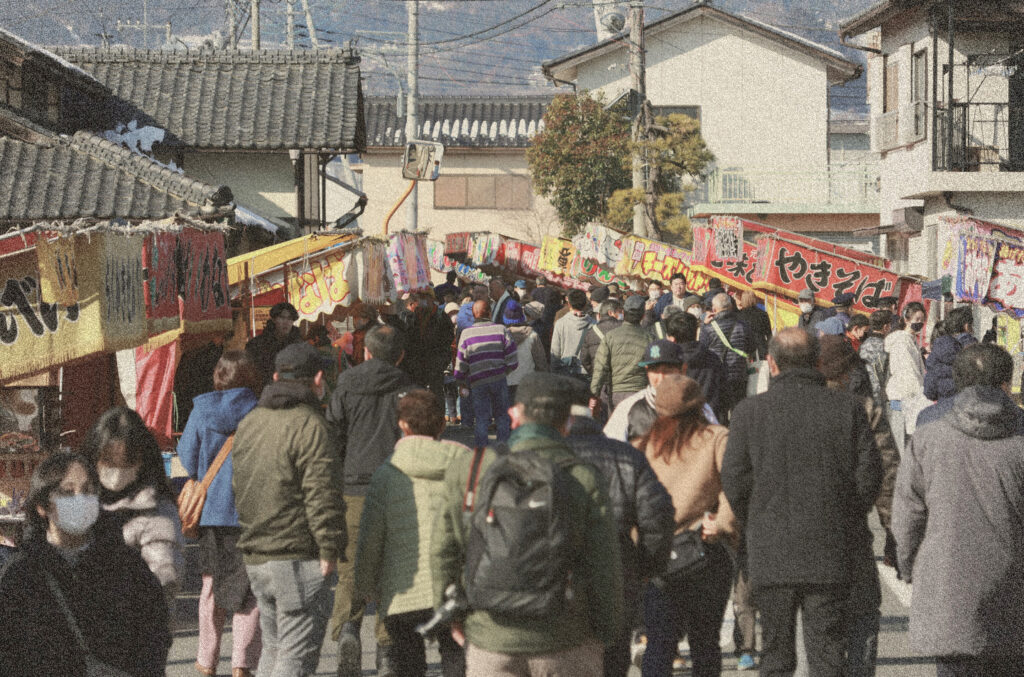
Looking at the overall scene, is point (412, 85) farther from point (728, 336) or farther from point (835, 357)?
point (835, 357)

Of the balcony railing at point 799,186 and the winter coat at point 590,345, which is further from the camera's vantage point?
the balcony railing at point 799,186

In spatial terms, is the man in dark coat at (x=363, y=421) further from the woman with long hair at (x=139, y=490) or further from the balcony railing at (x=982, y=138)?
the balcony railing at (x=982, y=138)

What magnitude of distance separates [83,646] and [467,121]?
40.7m

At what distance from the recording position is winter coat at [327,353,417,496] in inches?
299

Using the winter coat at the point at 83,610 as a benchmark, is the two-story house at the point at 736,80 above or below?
above

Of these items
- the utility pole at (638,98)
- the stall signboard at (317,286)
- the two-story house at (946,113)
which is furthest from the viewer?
the utility pole at (638,98)

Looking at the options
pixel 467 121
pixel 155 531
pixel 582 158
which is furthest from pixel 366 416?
pixel 467 121

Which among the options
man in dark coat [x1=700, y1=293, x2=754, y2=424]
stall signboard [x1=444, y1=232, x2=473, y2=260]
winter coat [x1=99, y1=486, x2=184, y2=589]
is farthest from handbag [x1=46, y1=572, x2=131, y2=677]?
stall signboard [x1=444, y1=232, x2=473, y2=260]

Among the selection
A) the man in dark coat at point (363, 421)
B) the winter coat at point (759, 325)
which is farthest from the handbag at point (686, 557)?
the winter coat at point (759, 325)

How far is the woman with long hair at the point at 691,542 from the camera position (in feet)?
19.9

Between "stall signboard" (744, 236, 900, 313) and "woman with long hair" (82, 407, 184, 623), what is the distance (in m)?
14.6

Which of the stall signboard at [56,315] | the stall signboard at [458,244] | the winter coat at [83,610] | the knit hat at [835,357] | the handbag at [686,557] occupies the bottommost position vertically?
the handbag at [686,557]

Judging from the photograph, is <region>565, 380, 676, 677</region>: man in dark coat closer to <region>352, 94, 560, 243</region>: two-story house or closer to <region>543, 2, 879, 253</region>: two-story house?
<region>543, 2, 879, 253</region>: two-story house

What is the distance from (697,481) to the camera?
20.1 feet
